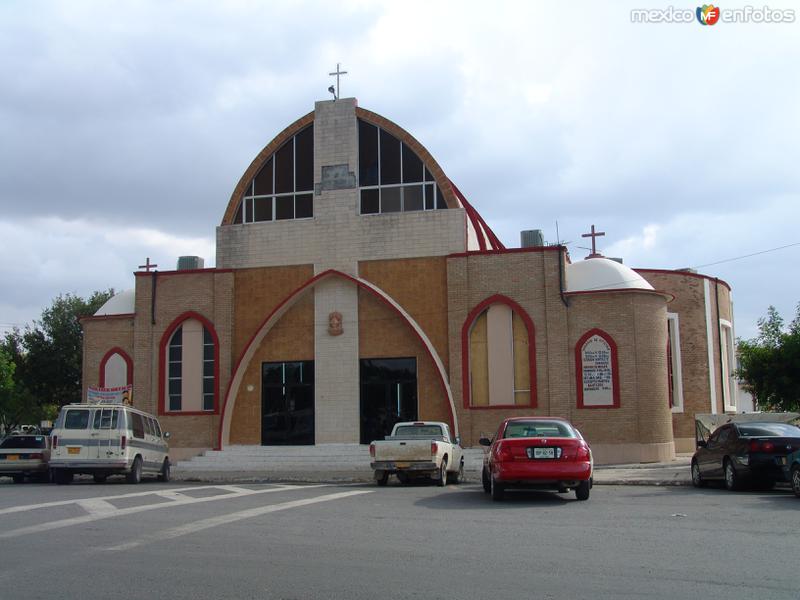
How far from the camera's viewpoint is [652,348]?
27.7 meters

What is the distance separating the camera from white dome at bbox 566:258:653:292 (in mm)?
28641

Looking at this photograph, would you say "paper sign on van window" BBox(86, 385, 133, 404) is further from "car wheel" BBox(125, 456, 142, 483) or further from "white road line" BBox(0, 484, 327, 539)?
"white road line" BBox(0, 484, 327, 539)

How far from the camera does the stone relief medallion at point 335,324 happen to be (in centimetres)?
3016

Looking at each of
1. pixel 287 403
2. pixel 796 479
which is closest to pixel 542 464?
pixel 796 479

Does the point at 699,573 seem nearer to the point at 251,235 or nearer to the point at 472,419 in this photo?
the point at 472,419

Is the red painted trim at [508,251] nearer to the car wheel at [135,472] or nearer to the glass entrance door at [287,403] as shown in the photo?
the glass entrance door at [287,403]

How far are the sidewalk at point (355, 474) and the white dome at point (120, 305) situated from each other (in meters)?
7.30

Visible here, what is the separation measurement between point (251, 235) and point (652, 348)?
14.5 m

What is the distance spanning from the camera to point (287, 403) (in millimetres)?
30531

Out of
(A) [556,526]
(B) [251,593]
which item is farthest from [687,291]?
(B) [251,593]

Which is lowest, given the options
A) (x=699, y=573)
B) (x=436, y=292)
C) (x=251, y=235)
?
(x=699, y=573)

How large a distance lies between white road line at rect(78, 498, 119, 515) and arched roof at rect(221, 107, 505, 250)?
1789 cm

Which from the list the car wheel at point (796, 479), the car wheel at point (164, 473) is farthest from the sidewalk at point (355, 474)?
the car wheel at point (796, 479)

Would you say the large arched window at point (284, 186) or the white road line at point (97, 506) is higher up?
the large arched window at point (284, 186)
